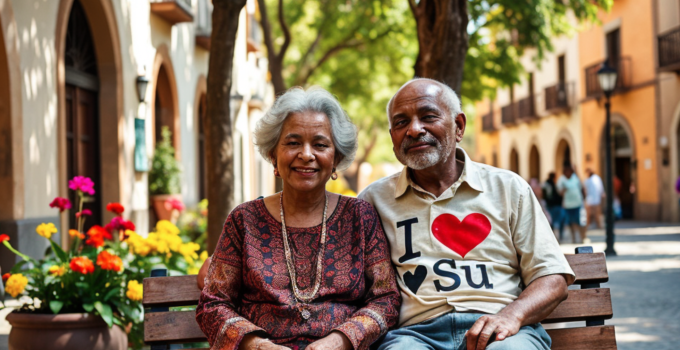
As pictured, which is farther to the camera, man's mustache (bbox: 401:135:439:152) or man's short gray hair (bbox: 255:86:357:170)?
man's mustache (bbox: 401:135:439:152)

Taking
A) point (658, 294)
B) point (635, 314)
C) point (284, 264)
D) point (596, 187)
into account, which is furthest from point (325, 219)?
point (596, 187)

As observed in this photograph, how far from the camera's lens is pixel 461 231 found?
348 cm

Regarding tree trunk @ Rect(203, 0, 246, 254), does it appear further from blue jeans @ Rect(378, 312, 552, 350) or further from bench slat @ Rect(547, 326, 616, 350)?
bench slat @ Rect(547, 326, 616, 350)

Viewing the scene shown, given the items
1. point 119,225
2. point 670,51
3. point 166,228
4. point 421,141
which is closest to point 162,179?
point 166,228

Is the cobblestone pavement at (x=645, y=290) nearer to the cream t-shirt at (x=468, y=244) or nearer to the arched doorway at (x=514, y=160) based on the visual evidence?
the cream t-shirt at (x=468, y=244)

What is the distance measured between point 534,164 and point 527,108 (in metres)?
3.55

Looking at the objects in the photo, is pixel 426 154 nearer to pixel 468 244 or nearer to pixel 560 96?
pixel 468 244

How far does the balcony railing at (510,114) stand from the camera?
37566 mm

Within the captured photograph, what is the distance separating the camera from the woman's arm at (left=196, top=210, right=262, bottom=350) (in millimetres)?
3102

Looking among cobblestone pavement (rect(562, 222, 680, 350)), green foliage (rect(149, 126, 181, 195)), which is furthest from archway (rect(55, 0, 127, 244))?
cobblestone pavement (rect(562, 222, 680, 350))

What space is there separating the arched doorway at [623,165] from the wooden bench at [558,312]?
24.1 meters

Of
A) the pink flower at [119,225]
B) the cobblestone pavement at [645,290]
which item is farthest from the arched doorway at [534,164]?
the pink flower at [119,225]

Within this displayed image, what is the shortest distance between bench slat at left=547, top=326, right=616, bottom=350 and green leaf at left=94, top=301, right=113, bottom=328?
2818 millimetres

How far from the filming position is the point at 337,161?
3.48m
